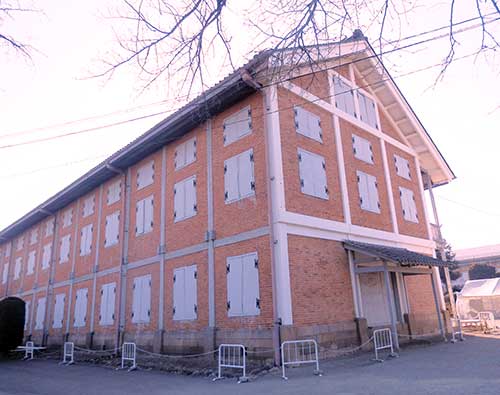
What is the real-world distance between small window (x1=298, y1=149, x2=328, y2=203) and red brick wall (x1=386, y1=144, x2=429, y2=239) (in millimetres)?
4835

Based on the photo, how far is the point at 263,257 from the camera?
10852 mm

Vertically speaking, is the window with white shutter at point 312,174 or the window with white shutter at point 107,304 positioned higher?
the window with white shutter at point 312,174

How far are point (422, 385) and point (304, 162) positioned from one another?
22.7 ft

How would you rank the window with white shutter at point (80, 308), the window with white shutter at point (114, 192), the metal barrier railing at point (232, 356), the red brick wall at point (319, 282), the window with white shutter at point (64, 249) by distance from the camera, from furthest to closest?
the window with white shutter at point (64, 249), the window with white shutter at point (80, 308), the window with white shutter at point (114, 192), the red brick wall at point (319, 282), the metal barrier railing at point (232, 356)

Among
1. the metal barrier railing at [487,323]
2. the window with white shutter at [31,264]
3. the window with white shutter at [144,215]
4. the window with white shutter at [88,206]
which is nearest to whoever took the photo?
the window with white shutter at [144,215]

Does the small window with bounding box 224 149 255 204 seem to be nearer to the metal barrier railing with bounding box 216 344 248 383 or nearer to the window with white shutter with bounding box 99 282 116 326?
the metal barrier railing with bounding box 216 344 248 383

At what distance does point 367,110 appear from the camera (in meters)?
16.5

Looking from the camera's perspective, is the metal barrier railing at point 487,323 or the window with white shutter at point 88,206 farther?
the window with white shutter at point 88,206

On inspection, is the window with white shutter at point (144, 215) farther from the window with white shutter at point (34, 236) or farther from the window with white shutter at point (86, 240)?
the window with white shutter at point (34, 236)

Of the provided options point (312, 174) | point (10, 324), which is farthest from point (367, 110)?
point (10, 324)

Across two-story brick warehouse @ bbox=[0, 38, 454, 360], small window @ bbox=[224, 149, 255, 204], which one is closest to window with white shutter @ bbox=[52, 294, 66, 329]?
two-story brick warehouse @ bbox=[0, 38, 454, 360]

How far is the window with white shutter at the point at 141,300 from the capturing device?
14.5m

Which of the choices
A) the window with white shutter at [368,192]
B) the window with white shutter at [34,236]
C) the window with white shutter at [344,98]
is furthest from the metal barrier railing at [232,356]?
the window with white shutter at [34,236]

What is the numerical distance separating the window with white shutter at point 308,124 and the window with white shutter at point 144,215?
6.54 meters
